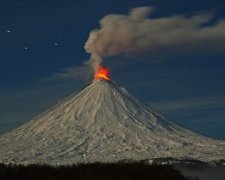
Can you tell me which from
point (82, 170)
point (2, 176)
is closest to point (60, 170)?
point (82, 170)

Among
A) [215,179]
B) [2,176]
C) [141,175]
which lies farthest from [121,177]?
[215,179]

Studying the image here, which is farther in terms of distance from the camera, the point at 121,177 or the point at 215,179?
the point at 215,179

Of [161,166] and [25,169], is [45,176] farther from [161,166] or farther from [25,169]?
[161,166]

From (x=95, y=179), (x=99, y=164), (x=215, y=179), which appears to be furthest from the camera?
(x=215, y=179)

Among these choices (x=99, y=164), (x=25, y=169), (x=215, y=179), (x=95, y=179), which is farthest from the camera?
(x=215, y=179)

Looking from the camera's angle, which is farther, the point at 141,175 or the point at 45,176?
the point at 141,175

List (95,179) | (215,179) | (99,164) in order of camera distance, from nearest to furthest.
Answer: (95,179)
(99,164)
(215,179)

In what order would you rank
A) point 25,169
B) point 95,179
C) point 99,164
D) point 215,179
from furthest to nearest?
point 215,179 → point 99,164 → point 25,169 → point 95,179

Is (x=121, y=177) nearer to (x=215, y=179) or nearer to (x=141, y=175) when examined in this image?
(x=141, y=175)
